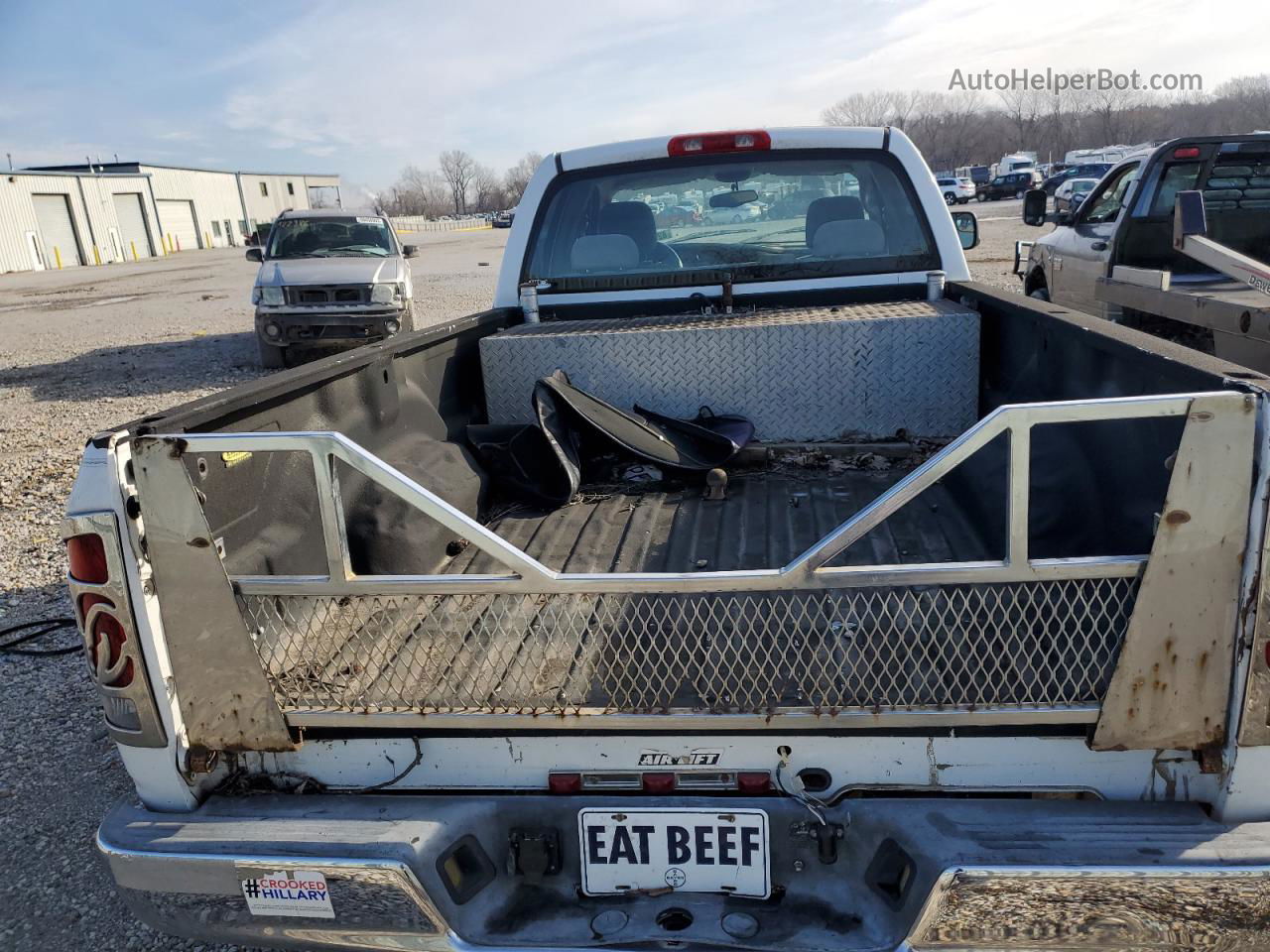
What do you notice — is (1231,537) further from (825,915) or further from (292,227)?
(292,227)

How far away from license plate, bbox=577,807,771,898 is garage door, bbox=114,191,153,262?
56.9 meters

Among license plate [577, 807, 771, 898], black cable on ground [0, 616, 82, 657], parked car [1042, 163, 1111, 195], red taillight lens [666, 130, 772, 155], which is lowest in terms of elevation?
black cable on ground [0, 616, 82, 657]

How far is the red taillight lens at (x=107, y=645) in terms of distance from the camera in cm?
182

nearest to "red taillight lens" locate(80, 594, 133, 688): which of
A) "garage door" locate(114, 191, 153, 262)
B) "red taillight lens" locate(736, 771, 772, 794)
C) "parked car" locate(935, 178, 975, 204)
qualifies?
"red taillight lens" locate(736, 771, 772, 794)

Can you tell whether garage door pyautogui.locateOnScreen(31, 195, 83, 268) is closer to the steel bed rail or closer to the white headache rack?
the white headache rack

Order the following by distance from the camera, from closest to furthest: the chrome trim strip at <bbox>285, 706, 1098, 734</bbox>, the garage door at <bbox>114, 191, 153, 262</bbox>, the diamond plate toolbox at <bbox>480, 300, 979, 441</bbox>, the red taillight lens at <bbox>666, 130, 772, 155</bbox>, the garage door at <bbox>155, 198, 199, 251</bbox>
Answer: the chrome trim strip at <bbox>285, 706, 1098, 734</bbox> → the diamond plate toolbox at <bbox>480, 300, 979, 441</bbox> → the red taillight lens at <bbox>666, 130, 772, 155</bbox> → the garage door at <bbox>114, 191, 153, 262</bbox> → the garage door at <bbox>155, 198, 199, 251</bbox>

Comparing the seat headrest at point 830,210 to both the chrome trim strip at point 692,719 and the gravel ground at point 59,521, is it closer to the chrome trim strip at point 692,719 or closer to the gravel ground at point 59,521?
the chrome trim strip at point 692,719

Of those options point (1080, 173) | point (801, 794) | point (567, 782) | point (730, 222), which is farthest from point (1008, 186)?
point (567, 782)

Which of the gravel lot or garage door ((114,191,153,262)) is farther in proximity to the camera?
garage door ((114,191,153,262))

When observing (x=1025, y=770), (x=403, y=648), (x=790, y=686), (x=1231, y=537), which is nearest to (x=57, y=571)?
(x=403, y=648)

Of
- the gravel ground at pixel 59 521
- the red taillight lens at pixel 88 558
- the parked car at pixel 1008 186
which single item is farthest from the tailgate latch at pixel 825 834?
the parked car at pixel 1008 186

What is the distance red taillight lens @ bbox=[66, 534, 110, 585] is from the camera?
1.77 metres

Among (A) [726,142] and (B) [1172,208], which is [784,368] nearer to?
(A) [726,142]

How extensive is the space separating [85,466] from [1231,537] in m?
2.07
